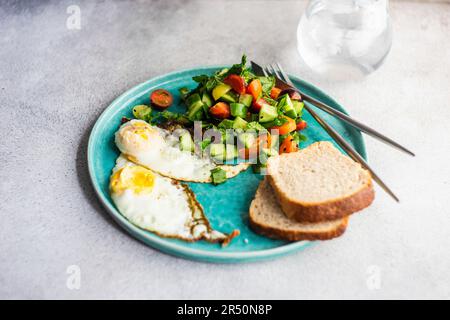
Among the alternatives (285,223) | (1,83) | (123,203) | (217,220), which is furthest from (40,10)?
(285,223)

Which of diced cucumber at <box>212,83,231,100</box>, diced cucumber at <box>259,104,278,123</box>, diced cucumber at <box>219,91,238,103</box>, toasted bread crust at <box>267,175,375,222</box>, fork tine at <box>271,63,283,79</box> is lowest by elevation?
toasted bread crust at <box>267,175,375,222</box>

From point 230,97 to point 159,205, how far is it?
28.6 inches

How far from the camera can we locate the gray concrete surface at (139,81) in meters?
2.29

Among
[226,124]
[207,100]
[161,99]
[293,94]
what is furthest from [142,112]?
[293,94]

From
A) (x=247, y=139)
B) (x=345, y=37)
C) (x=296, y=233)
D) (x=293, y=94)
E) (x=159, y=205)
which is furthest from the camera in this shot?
(x=345, y=37)

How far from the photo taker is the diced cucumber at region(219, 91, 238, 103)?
109 inches

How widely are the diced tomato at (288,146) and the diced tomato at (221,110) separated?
0.33 m

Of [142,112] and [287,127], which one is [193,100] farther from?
[287,127]

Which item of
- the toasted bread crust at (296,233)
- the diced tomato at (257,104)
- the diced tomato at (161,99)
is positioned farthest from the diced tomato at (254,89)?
the toasted bread crust at (296,233)

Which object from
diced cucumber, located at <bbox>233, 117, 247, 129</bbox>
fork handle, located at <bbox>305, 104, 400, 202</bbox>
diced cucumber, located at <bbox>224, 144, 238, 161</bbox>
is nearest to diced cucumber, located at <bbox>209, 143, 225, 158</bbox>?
diced cucumber, located at <bbox>224, 144, 238, 161</bbox>

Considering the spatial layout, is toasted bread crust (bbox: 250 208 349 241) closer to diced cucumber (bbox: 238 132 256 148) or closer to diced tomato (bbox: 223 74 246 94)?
diced cucumber (bbox: 238 132 256 148)

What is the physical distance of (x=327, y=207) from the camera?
2330mm

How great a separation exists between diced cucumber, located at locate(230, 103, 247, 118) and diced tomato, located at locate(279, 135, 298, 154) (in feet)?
0.87

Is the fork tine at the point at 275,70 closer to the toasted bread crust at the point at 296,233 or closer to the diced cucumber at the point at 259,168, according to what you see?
the diced cucumber at the point at 259,168
